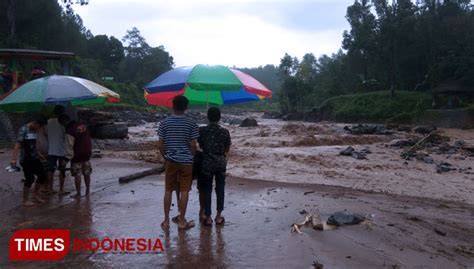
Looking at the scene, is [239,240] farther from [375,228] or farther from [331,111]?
[331,111]

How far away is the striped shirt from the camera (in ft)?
17.7

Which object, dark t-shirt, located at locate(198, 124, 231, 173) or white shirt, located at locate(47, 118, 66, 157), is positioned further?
white shirt, located at locate(47, 118, 66, 157)

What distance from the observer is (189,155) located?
5480mm

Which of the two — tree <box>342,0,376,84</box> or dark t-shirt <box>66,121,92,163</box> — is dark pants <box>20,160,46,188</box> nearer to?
dark t-shirt <box>66,121,92,163</box>

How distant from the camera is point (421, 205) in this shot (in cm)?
785

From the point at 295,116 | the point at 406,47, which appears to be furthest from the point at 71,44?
the point at 406,47

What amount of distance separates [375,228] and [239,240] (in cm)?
199

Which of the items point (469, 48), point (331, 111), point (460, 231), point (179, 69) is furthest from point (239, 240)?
point (331, 111)

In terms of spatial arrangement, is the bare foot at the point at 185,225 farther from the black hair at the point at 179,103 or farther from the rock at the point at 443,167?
the rock at the point at 443,167

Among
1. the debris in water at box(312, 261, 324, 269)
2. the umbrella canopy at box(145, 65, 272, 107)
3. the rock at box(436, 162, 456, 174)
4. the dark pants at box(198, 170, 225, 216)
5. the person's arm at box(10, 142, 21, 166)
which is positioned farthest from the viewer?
the rock at box(436, 162, 456, 174)

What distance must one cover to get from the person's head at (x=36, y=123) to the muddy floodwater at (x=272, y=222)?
1.42 metres

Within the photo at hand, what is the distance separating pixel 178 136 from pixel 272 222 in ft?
6.45

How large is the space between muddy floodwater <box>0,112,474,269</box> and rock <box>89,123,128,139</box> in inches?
288

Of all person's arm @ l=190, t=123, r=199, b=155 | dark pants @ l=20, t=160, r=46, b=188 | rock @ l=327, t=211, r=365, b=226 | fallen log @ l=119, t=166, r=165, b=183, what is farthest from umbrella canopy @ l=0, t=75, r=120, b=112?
rock @ l=327, t=211, r=365, b=226
